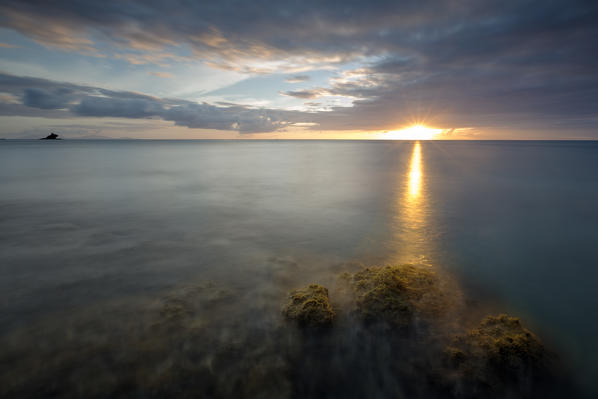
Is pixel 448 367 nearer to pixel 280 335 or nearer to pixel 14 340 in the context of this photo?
→ pixel 280 335

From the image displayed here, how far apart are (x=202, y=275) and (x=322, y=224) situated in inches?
306

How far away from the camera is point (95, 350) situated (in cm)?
611

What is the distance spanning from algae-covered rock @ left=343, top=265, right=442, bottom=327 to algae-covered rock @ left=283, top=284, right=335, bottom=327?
917 millimetres

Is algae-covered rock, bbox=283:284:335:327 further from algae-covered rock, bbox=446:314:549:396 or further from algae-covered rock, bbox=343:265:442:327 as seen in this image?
algae-covered rock, bbox=446:314:549:396

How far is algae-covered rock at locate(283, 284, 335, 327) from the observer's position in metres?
7.00

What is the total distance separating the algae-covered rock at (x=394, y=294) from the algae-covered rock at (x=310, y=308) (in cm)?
92

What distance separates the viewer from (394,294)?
7.81 m

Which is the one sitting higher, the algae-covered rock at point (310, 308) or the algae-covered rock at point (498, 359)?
the algae-covered rock at point (310, 308)

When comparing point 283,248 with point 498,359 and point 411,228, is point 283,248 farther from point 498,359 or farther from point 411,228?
point 498,359

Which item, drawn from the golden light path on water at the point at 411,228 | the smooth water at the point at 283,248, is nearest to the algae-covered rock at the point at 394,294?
the smooth water at the point at 283,248

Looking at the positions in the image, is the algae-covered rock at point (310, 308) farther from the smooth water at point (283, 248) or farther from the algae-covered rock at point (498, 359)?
the algae-covered rock at point (498, 359)

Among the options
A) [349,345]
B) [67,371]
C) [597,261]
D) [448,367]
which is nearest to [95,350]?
[67,371]

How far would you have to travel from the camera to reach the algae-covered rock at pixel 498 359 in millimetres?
5344

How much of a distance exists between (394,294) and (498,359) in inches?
104
